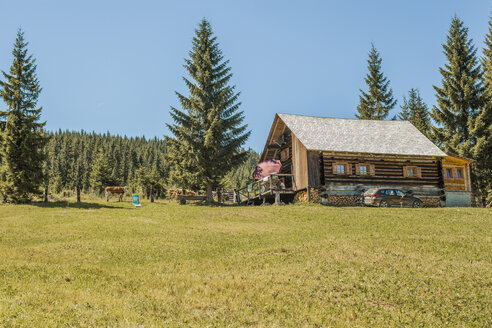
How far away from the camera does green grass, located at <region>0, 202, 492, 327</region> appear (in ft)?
28.5

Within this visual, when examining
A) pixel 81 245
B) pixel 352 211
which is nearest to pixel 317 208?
pixel 352 211

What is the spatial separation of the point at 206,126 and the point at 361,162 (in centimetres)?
1420

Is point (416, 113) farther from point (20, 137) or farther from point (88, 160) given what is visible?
point (88, 160)

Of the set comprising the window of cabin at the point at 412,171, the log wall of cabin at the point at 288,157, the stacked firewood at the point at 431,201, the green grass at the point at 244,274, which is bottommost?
the green grass at the point at 244,274

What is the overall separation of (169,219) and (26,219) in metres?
8.17

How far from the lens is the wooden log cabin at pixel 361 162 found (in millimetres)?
33188

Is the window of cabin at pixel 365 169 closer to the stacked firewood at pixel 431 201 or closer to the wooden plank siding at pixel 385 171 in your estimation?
the wooden plank siding at pixel 385 171

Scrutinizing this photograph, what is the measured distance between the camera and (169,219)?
24125mm

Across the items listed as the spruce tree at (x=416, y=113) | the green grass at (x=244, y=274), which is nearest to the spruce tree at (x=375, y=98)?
the spruce tree at (x=416, y=113)

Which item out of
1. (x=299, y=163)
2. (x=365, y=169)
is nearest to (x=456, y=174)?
(x=365, y=169)

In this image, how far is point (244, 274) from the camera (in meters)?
11.8

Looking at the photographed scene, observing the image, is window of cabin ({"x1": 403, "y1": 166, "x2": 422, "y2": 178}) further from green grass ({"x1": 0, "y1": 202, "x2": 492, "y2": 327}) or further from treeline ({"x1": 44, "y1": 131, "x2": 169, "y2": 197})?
treeline ({"x1": 44, "y1": 131, "x2": 169, "y2": 197})

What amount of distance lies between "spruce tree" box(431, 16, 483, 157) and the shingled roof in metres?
5.61

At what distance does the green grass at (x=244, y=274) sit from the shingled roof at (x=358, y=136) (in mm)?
14050
